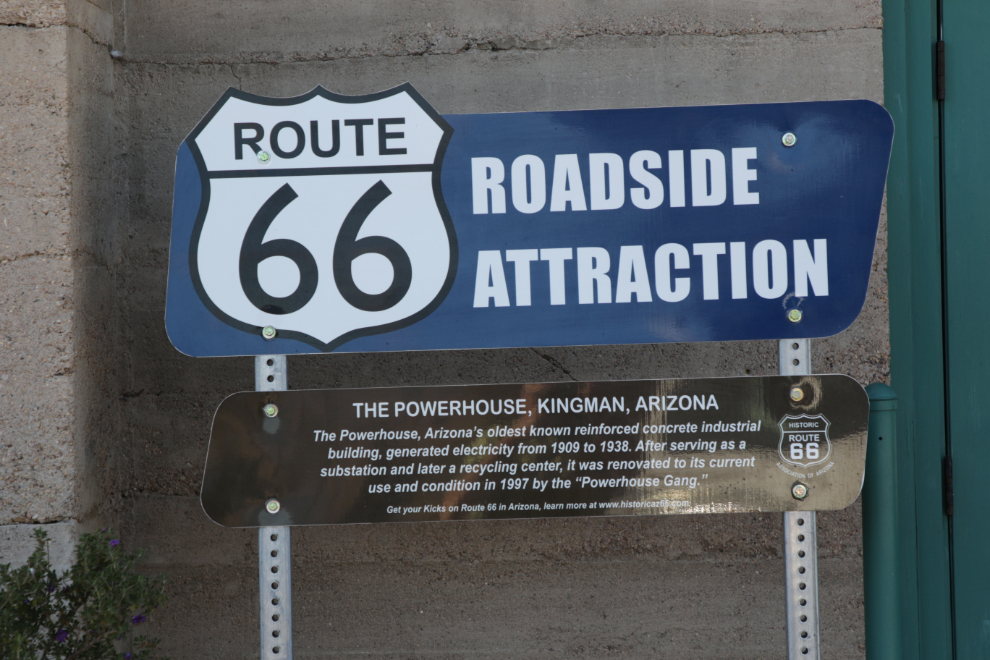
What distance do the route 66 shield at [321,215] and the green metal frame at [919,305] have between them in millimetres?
1673

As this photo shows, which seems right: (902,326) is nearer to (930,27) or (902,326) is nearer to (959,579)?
(959,579)

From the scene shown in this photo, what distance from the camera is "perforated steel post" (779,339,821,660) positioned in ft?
6.43

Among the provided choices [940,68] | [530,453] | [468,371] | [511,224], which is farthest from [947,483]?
[511,224]

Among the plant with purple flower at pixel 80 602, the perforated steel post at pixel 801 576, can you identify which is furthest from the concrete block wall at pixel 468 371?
the plant with purple flower at pixel 80 602

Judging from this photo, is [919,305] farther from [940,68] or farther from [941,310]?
[940,68]

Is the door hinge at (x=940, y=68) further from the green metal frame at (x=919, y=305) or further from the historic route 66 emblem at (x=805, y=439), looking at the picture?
the historic route 66 emblem at (x=805, y=439)

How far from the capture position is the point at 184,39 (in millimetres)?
2537

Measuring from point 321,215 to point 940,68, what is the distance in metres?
2.22

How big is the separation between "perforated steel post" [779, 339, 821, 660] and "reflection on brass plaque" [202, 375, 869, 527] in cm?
4

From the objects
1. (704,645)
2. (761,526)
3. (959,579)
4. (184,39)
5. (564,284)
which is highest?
(184,39)

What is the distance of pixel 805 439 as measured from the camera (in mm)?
1947

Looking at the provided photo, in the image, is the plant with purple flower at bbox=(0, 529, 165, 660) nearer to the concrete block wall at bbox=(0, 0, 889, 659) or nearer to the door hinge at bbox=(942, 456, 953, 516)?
the concrete block wall at bbox=(0, 0, 889, 659)

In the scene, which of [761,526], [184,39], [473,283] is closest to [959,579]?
[761,526]

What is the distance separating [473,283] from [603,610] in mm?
1270
